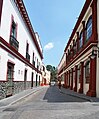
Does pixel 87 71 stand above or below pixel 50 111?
above

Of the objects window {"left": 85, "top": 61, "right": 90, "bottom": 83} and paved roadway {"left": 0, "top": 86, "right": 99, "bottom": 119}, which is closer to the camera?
paved roadway {"left": 0, "top": 86, "right": 99, "bottom": 119}

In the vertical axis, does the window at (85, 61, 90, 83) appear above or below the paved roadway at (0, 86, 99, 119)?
above

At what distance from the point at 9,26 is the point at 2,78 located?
149 inches

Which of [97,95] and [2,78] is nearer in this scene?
[2,78]

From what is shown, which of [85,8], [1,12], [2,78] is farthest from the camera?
[85,8]

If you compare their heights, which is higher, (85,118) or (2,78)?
(2,78)

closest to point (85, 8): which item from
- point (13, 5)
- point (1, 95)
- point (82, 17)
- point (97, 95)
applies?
point (82, 17)

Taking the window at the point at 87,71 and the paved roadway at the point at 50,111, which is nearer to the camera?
the paved roadway at the point at 50,111

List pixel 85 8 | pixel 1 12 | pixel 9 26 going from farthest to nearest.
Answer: pixel 85 8
pixel 9 26
pixel 1 12

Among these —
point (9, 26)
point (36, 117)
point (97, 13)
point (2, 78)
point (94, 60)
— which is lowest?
point (36, 117)

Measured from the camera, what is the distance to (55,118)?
7281 millimetres

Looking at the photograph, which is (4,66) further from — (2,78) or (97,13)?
(97,13)

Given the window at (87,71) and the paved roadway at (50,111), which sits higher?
the window at (87,71)

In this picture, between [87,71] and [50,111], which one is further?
[87,71]
